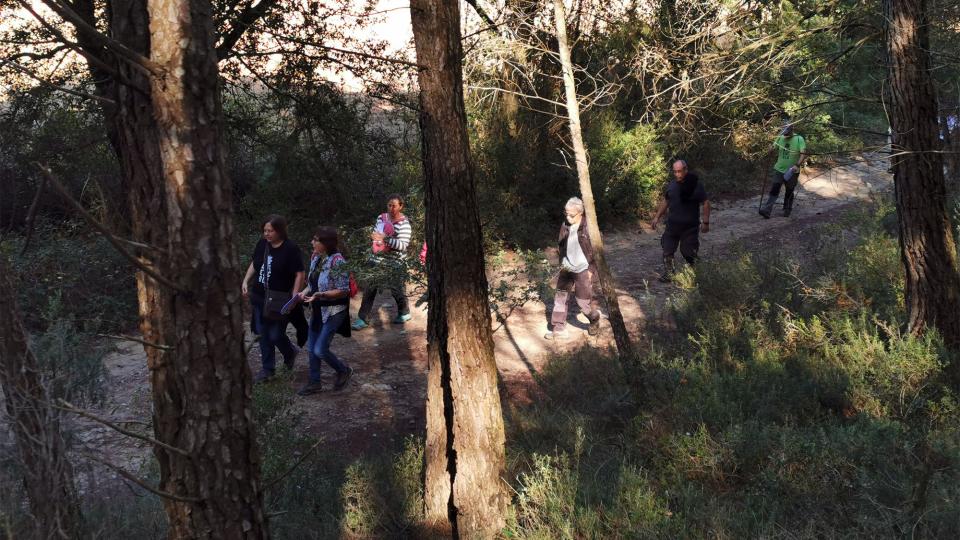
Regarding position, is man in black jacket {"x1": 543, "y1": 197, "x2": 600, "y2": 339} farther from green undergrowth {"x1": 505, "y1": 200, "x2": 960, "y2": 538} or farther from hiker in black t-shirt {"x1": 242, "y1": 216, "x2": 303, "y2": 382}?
hiker in black t-shirt {"x1": 242, "y1": 216, "x2": 303, "y2": 382}

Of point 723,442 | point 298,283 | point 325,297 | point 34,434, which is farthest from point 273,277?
point 723,442

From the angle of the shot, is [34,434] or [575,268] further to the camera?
[575,268]

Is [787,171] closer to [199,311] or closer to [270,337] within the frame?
[270,337]

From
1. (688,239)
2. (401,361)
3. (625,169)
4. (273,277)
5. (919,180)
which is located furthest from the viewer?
(625,169)

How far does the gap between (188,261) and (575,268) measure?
24.3ft

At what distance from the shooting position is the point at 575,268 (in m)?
10.4

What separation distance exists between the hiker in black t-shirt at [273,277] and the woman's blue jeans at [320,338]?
32cm

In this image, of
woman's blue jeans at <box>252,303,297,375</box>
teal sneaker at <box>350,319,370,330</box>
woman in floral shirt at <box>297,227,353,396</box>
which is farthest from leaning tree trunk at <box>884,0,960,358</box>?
teal sneaker at <box>350,319,370,330</box>

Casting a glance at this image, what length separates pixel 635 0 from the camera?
448 inches

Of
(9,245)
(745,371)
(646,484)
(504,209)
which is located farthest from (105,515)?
(504,209)

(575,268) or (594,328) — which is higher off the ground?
(575,268)

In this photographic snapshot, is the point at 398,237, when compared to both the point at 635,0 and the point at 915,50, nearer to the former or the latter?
the point at 635,0

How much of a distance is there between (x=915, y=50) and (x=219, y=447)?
7.03m

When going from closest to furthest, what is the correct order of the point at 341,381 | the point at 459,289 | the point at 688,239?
the point at 459,289, the point at 341,381, the point at 688,239
